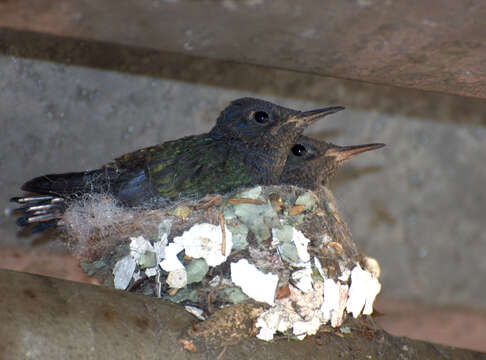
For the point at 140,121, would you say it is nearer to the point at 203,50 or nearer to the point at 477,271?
the point at 203,50

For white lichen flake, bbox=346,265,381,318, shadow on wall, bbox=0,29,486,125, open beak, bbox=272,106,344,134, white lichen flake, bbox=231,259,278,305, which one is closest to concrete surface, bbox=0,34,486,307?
shadow on wall, bbox=0,29,486,125

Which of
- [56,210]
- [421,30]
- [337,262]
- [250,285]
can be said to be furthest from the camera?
[56,210]

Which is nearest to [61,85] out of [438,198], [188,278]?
[188,278]

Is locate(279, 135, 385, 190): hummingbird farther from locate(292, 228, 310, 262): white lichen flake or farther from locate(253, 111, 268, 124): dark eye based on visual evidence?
locate(292, 228, 310, 262): white lichen flake

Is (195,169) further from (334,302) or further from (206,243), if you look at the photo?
(334,302)

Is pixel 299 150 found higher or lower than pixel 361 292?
higher

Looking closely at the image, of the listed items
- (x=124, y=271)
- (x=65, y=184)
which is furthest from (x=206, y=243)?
(x=65, y=184)
